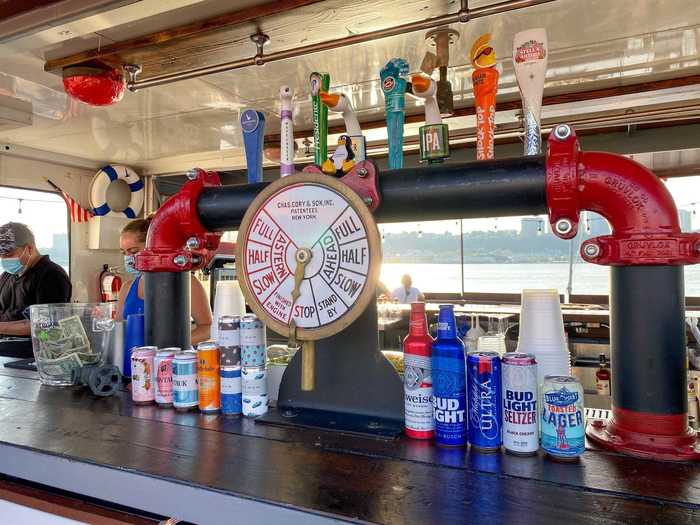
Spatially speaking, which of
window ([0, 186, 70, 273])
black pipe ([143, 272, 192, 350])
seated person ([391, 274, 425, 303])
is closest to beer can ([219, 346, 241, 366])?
black pipe ([143, 272, 192, 350])

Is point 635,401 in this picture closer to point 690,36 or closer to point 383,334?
point 690,36

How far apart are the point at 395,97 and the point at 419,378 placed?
0.54m

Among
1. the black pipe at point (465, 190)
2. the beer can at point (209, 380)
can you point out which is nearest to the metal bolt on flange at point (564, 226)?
the black pipe at point (465, 190)

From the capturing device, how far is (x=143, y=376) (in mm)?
1193

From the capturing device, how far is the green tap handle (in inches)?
40.8

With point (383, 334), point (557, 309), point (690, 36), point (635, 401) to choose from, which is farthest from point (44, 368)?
point (383, 334)

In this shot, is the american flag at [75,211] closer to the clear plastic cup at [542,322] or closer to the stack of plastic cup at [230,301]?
the stack of plastic cup at [230,301]

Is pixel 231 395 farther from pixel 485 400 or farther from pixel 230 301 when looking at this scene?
pixel 485 400

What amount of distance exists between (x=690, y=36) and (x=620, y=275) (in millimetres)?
2553

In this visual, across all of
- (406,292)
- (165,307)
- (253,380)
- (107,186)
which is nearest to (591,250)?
(253,380)

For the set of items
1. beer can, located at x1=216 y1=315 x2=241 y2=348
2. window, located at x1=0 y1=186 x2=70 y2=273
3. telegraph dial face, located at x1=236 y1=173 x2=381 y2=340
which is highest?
window, located at x1=0 y1=186 x2=70 y2=273

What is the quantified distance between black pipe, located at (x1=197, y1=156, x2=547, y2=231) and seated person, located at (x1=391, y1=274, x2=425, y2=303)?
497cm

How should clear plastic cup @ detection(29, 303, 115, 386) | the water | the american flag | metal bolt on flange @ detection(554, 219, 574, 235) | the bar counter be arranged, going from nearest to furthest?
the bar counter
metal bolt on flange @ detection(554, 219, 574, 235)
clear plastic cup @ detection(29, 303, 115, 386)
the american flag
the water

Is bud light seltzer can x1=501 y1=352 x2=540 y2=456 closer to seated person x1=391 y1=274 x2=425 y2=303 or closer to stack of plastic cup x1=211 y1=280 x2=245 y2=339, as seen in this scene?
stack of plastic cup x1=211 y1=280 x2=245 y2=339
